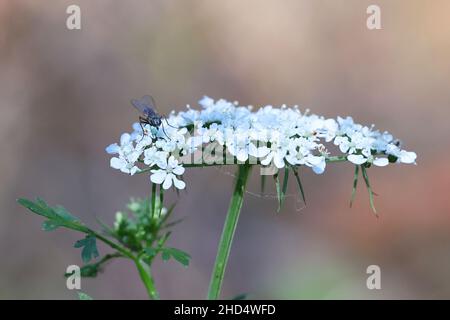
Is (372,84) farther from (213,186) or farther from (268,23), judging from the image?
(213,186)

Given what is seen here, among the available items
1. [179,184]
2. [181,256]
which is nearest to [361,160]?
[179,184]

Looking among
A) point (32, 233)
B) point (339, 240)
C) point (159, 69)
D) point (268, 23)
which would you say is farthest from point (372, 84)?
point (32, 233)

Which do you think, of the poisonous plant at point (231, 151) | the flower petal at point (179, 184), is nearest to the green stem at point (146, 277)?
the poisonous plant at point (231, 151)

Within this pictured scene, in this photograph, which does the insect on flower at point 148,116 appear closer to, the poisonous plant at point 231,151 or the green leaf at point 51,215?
the poisonous plant at point 231,151

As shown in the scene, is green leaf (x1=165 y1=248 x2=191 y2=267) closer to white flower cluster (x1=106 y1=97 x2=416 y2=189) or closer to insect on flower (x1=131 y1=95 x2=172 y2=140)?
white flower cluster (x1=106 y1=97 x2=416 y2=189)

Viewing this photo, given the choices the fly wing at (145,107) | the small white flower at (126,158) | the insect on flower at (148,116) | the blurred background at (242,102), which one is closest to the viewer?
the small white flower at (126,158)
